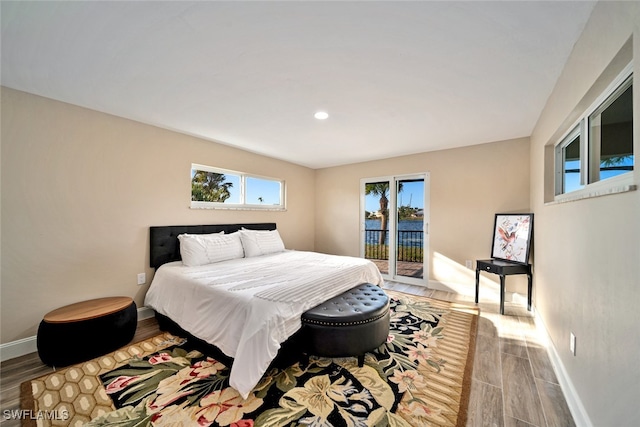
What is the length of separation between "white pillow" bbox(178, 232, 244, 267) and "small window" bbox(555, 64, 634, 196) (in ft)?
11.8

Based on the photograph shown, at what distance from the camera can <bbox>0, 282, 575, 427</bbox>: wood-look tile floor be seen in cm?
151

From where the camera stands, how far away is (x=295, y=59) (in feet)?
5.76

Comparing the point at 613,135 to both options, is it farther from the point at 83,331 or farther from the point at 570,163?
the point at 83,331

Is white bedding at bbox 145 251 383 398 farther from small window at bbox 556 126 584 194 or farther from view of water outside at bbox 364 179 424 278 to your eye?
small window at bbox 556 126 584 194

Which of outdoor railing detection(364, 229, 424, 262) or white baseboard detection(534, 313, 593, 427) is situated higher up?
outdoor railing detection(364, 229, 424, 262)

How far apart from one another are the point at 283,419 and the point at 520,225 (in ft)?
12.1

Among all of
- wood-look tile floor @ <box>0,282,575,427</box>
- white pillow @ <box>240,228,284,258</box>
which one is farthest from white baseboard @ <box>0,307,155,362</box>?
white pillow @ <box>240,228,284,258</box>

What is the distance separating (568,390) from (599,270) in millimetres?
997

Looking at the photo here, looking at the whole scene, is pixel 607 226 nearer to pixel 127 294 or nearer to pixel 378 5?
pixel 378 5

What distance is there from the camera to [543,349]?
228 cm

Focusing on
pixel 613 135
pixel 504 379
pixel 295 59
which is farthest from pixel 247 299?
pixel 613 135

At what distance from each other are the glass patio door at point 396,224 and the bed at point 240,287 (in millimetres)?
1555

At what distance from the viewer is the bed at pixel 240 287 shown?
5.55 ft

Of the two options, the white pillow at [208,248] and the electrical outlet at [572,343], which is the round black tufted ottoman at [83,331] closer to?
the white pillow at [208,248]
